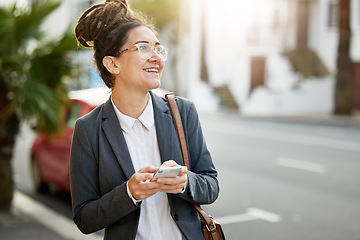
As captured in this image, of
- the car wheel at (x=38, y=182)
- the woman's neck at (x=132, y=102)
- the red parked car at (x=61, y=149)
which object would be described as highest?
the woman's neck at (x=132, y=102)

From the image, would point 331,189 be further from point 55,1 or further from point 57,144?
point 55,1

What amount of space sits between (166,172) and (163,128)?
15.0 inches

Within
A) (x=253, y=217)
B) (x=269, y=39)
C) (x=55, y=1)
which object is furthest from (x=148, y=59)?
(x=269, y=39)

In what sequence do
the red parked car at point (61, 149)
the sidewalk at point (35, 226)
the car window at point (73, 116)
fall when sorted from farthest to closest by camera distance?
the car window at point (73, 116) → the red parked car at point (61, 149) → the sidewalk at point (35, 226)

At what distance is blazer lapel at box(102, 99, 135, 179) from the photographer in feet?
6.93

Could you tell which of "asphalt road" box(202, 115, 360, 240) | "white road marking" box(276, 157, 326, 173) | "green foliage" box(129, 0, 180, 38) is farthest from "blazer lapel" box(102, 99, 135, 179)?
"green foliage" box(129, 0, 180, 38)

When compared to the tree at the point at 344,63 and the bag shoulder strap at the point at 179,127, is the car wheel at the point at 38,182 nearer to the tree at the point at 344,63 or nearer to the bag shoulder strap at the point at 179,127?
the bag shoulder strap at the point at 179,127

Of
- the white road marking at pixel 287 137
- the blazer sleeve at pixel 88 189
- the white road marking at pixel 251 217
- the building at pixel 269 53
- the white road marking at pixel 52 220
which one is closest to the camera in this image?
the blazer sleeve at pixel 88 189

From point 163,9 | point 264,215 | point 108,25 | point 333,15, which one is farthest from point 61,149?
point 163,9

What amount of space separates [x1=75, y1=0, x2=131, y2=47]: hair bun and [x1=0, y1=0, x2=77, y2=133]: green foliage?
3.38 meters

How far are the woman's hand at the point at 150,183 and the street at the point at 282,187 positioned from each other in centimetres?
441

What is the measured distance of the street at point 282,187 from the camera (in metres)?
6.61

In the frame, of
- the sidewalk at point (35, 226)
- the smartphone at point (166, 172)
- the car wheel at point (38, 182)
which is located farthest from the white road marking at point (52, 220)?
the smartphone at point (166, 172)

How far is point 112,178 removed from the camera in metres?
2.13
